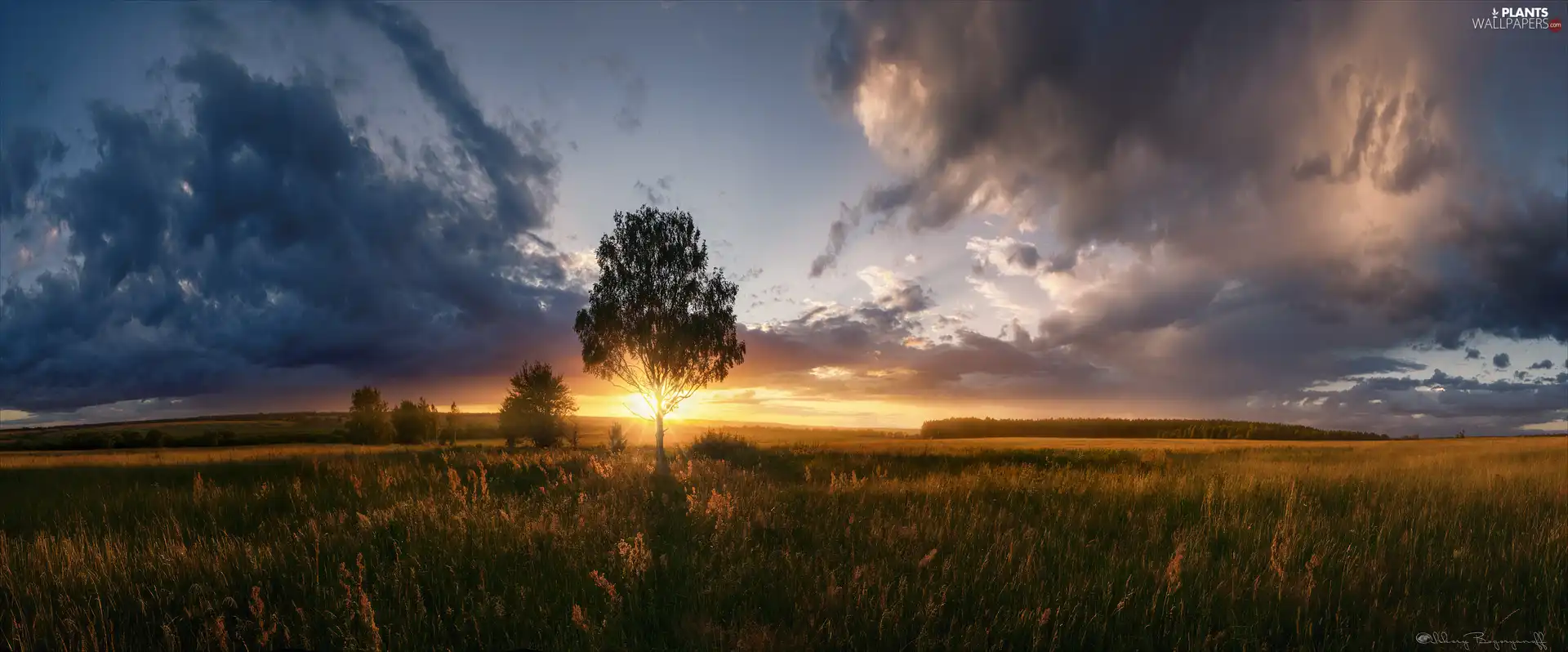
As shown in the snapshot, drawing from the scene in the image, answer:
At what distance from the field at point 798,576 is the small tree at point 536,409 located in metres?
41.9

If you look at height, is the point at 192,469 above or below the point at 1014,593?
below

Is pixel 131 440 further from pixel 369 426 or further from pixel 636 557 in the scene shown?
pixel 636 557

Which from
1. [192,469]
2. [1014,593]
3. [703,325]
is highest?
[703,325]

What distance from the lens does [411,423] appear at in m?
65.3

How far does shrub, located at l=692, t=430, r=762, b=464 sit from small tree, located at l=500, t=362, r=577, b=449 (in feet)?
84.1

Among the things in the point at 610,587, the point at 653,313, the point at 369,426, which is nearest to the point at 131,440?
the point at 369,426

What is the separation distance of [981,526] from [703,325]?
2167cm

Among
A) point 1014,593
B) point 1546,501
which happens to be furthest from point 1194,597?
point 1546,501

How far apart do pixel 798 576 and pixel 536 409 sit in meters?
50.6

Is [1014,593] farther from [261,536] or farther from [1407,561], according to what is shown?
[261,536]

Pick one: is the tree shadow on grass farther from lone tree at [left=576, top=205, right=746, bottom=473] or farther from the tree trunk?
lone tree at [left=576, top=205, right=746, bottom=473]

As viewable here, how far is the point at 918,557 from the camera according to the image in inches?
197

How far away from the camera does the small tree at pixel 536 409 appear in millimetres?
49250

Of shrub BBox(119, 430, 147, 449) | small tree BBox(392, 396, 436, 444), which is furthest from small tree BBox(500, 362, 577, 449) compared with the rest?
shrub BBox(119, 430, 147, 449)
